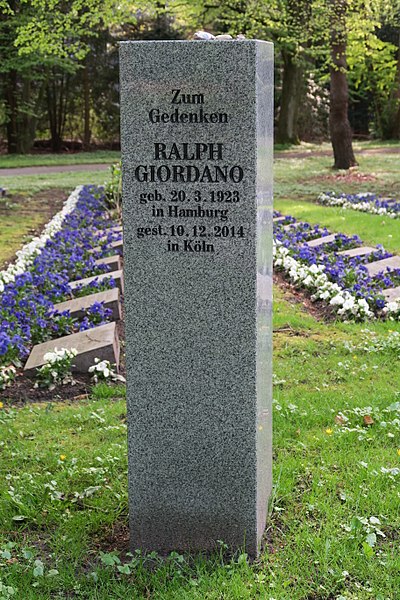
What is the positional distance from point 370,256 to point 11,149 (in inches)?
1021

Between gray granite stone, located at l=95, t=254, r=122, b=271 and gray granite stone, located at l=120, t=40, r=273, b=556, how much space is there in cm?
552

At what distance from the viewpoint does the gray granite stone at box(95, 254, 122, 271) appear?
8.90 metres

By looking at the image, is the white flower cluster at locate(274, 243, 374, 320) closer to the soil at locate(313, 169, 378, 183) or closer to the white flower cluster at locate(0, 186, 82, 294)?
the white flower cluster at locate(0, 186, 82, 294)

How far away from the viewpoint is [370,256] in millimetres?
8930

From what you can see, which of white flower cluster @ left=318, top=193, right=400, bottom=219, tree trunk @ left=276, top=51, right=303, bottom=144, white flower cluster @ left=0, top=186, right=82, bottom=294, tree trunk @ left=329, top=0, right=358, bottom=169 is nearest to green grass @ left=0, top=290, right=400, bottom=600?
white flower cluster @ left=0, top=186, right=82, bottom=294

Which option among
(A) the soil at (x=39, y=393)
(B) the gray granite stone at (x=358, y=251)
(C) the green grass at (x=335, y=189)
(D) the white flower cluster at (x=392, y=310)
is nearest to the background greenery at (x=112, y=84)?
(C) the green grass at (x=335, y=189)

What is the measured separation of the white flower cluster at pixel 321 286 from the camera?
23.0 feet

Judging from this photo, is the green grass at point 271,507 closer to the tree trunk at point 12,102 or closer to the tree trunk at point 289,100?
the tree trunk at point 289,100

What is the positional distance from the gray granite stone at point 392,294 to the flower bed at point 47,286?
2.60 metres

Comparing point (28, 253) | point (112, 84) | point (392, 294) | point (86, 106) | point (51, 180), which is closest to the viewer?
point (392, 294)

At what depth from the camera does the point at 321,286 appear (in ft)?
25.5

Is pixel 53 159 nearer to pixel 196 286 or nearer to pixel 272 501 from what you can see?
pixel 272 501

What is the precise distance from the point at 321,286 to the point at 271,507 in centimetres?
426

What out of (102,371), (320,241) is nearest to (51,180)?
(320,241)
